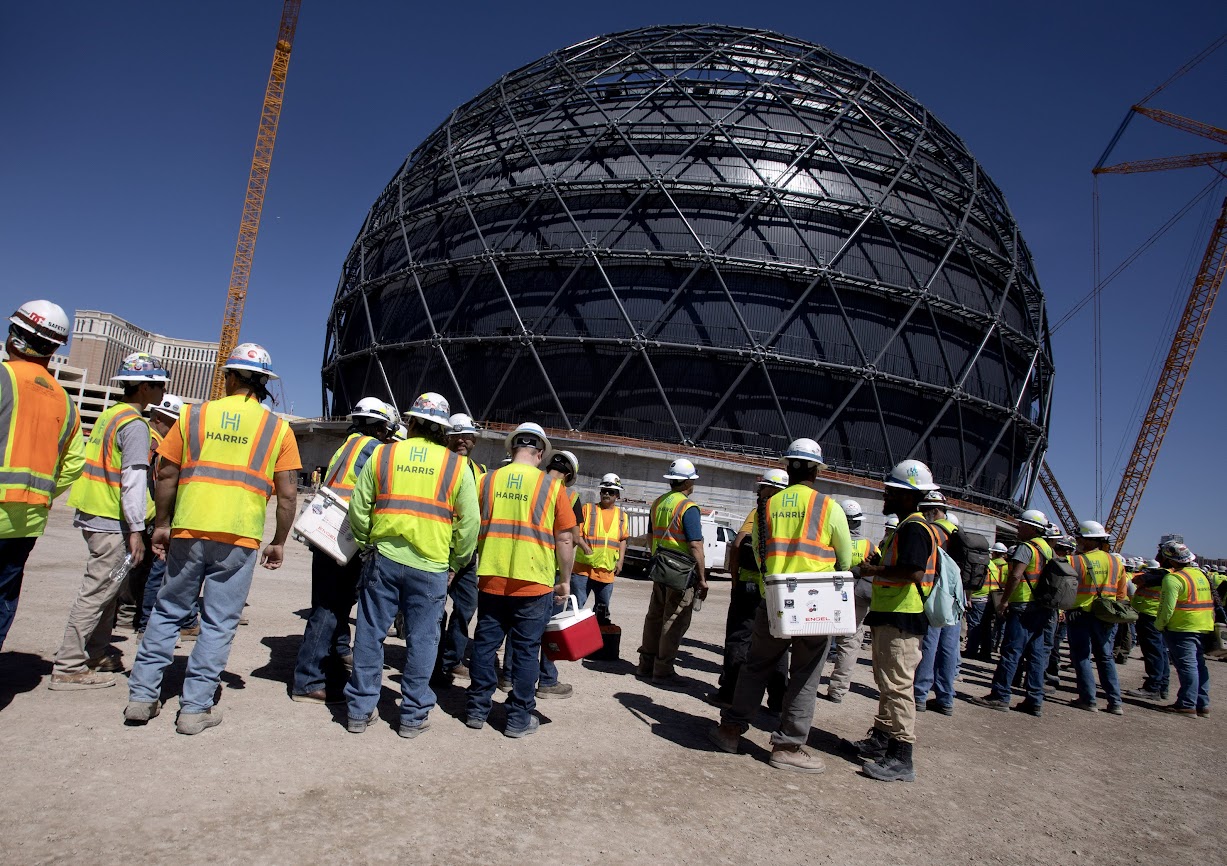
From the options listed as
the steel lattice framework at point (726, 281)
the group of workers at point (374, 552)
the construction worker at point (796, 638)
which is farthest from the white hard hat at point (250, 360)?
the steel lattice framework at point (726, 281)

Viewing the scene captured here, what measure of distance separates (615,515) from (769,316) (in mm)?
15553

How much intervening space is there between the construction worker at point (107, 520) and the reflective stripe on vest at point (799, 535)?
11.3 feet

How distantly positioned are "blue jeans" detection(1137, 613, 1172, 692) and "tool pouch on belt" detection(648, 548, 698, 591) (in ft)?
17.5

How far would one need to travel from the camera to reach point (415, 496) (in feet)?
11.7

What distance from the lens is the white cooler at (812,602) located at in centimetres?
364

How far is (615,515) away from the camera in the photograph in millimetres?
5961

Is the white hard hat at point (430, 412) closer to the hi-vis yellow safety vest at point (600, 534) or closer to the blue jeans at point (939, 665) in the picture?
the hi-vis yellow safety vest at point (600, 534)

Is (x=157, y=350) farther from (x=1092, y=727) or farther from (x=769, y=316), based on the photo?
(x=1092, y=727)

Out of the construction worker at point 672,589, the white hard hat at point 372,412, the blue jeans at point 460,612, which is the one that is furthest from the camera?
the construction worker at point 672,589

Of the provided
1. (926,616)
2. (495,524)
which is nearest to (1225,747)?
(926,616)

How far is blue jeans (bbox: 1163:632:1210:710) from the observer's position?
6.72 m

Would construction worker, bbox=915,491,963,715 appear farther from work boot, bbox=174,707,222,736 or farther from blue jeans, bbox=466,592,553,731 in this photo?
work boot, bbox=174,707,222,736

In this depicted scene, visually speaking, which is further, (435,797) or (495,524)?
(495,524)

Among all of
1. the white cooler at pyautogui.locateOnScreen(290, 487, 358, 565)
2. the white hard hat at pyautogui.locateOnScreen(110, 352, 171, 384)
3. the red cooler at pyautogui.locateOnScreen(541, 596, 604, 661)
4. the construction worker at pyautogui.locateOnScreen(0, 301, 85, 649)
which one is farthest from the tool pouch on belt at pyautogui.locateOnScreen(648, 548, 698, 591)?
the construction worker at pyautogui.locateOnScreen(0, 301, 85, 649)
